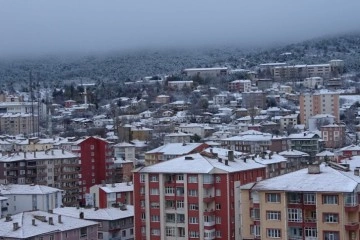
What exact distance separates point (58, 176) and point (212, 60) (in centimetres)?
12741

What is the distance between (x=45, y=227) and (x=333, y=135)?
37.3 metres

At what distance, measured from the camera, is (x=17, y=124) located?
244ft

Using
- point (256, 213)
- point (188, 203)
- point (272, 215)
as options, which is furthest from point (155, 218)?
point (272, 215)

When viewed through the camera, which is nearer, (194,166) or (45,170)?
(194,166)

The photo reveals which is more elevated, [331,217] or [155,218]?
[331,217]

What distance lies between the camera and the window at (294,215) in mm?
17297

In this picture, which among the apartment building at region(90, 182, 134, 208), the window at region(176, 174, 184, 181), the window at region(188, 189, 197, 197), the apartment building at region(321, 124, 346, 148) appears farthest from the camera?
the apartment building at region(321, 124, 346, 148)

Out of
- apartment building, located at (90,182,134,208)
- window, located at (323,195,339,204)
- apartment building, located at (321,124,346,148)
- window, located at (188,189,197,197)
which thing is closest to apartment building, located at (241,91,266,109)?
apartment building, located at (321,124,346,148)

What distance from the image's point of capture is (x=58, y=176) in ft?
121

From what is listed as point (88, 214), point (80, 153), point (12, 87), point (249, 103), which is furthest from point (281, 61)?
point (88, 214)

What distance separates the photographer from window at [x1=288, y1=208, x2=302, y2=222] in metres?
17.3

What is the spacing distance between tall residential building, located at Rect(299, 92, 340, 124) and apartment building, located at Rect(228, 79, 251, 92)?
29.4 metres

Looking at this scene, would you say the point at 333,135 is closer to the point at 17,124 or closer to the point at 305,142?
the point at 305,142

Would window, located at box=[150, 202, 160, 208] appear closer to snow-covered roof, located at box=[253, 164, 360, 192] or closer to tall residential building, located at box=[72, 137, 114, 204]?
snow-covered roof, located at box=[253, 164, 360, 192]
